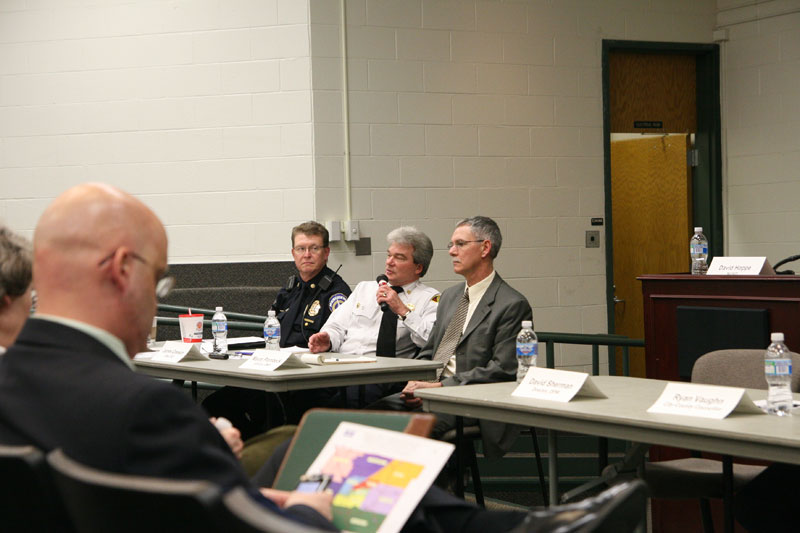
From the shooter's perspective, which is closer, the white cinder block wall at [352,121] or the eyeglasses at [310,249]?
the eyeglasses at [310,249]

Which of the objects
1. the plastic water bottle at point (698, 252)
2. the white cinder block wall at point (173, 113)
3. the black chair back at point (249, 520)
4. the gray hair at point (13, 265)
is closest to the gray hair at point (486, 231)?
the plastic water bottle at point (698, 252)

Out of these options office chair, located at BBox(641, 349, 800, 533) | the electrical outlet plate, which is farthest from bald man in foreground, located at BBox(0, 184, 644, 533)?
the electrical outlet plate

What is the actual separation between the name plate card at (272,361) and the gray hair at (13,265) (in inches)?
60.6

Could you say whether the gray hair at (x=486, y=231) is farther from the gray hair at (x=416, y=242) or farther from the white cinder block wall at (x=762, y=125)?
the white cinder block wall at (x=762, y=125)

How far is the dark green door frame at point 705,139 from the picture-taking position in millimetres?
6398

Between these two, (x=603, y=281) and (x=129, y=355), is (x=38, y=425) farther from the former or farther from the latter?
(x=603, y=281)

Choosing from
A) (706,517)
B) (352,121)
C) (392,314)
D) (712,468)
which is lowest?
(706,517)

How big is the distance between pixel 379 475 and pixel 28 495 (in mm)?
535

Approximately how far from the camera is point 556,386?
2684mm

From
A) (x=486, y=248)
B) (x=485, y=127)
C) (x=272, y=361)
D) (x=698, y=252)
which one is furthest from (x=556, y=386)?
(x=485, y=127)

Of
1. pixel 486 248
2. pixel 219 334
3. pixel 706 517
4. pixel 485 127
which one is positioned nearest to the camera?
pixel 706 517

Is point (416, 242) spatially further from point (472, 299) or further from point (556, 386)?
point (556, 386)

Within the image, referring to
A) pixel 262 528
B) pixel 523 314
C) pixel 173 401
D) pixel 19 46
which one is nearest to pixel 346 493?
pixel 173 401

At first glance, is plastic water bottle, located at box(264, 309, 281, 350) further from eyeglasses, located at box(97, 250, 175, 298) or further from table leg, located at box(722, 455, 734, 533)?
eyeglasses, located at box(97, 250, 175, 298)
